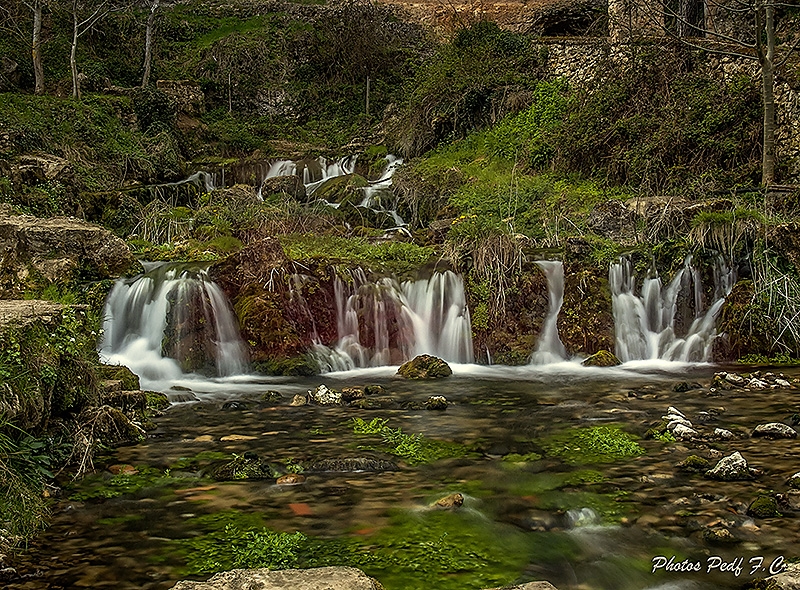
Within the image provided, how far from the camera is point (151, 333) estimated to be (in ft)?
36.1

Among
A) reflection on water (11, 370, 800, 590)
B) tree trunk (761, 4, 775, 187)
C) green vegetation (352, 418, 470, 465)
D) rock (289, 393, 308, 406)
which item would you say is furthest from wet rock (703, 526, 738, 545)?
tree trunk (761, 4, 775, 187)

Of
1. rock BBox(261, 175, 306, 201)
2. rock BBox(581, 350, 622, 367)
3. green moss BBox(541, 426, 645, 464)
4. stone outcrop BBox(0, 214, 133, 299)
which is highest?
rock BBox(261, 175, 306, 201)

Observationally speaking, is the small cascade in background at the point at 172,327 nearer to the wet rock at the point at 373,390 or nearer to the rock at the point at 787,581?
the wet rock at the point at 373,390

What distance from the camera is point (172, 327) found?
11.0m

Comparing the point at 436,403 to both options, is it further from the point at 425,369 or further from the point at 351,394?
the point at 425,369

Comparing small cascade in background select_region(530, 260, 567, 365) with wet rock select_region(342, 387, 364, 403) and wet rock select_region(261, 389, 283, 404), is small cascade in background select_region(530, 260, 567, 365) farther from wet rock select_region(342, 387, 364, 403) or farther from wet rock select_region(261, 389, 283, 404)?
wet rock select_region(261, 389, 283, 404)

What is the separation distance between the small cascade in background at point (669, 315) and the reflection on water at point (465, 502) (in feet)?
11.0

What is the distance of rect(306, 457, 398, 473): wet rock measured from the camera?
18.8 ft

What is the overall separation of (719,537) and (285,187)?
17.9 meters

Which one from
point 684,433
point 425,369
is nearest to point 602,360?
point 425,369

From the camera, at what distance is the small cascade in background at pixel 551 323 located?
37.8 feet

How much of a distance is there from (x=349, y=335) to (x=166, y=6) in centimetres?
3325

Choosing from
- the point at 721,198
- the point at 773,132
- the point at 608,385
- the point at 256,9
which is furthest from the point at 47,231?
the point at 256,9

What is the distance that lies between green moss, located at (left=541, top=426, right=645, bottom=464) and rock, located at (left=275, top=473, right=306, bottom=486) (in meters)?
2.19
